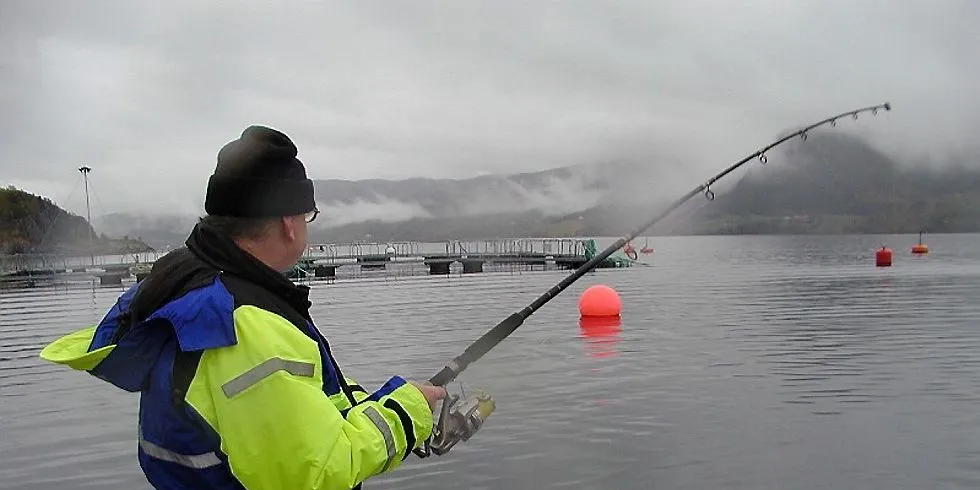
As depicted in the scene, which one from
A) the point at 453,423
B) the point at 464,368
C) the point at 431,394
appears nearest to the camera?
the point at 431,394

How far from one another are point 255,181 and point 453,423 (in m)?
1.40

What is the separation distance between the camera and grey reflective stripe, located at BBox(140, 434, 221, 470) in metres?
2.61

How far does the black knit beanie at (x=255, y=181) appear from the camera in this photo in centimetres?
282

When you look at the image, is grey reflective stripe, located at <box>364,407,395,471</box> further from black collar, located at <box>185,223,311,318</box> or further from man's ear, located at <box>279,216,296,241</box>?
man's ear, located at <box>279,216,296,241</box>

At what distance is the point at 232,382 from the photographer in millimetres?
2426

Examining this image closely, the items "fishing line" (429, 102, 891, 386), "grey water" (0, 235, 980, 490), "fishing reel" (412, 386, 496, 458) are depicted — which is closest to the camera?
"fishing reel" (412, 386, 496, 458)

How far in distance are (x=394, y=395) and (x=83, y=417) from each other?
11.9 meters

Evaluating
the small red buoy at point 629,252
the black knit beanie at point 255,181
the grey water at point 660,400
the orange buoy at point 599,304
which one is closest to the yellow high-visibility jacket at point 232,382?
the black knit beanie at point 255,181

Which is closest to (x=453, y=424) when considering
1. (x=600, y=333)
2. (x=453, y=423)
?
(x=453, y=423)

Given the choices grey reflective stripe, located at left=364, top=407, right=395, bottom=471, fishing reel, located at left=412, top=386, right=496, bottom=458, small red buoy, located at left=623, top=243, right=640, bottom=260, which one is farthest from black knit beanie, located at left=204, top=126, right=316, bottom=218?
small red buoy, located at left=623, top=243, right=640, bottom=260

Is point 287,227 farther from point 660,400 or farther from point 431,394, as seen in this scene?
point 660,400

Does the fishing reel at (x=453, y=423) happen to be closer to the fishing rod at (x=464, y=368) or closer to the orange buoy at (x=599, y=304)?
the fishing rod at (x=464, y=368)

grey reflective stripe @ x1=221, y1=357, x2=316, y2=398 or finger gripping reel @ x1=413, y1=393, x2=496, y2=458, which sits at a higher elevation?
grey reflective stripe @ x1=221, y1=357, x2=316, y2=398

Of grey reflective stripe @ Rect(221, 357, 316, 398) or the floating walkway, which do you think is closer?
grey reflective stripe @ Rect(221, 357, 316, 398)
